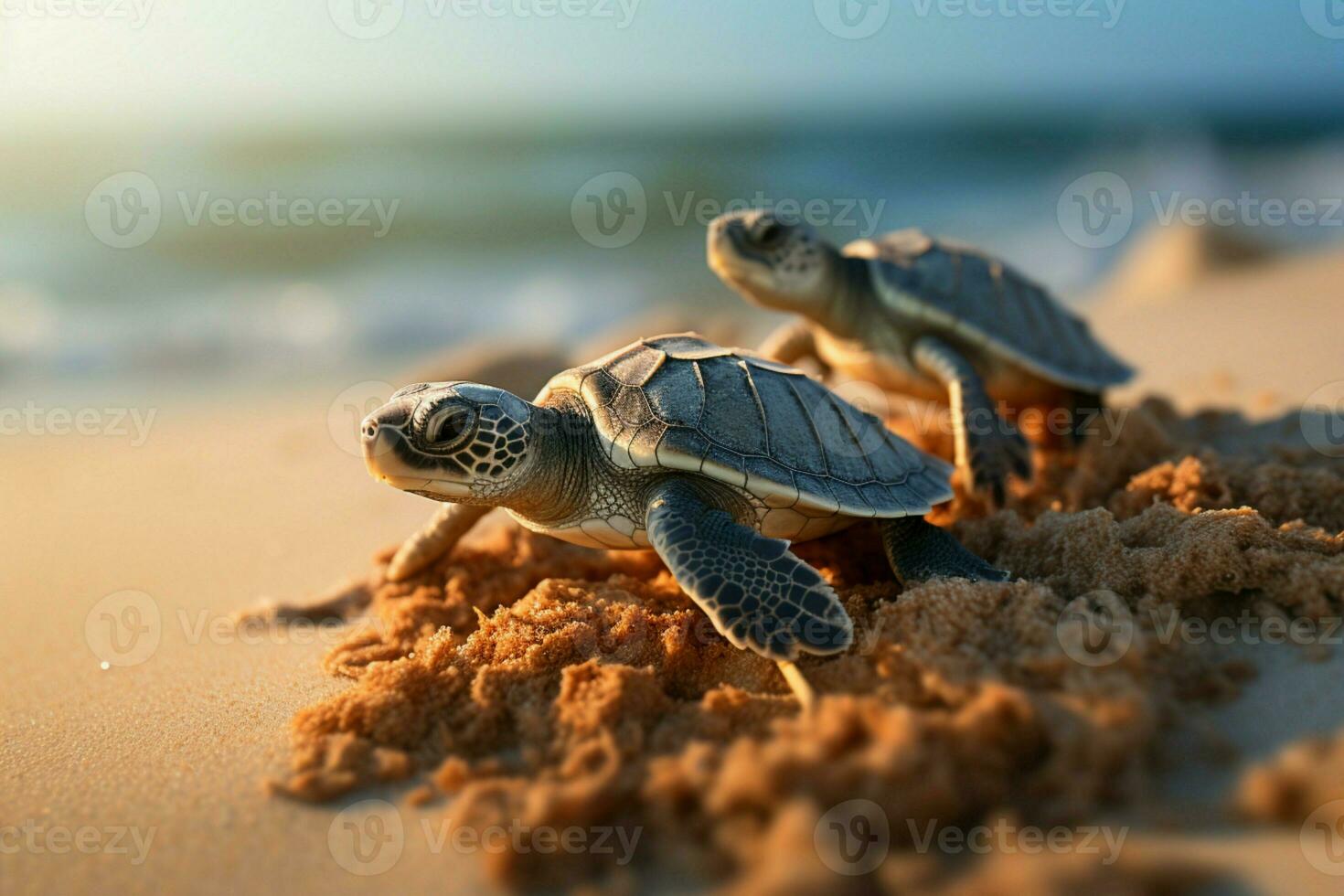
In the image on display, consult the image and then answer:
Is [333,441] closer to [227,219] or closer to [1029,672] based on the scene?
[1029,672]

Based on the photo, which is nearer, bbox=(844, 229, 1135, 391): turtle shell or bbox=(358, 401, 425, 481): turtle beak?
bbox=(358, 401, 425, 481): turtle beak

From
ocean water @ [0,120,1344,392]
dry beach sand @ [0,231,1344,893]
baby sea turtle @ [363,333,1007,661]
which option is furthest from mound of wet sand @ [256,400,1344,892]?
ocean water @ [0,120,1344,392]

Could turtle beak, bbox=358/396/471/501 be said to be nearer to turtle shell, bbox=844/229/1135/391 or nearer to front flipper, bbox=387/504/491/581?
front flipper, bbox=387/504/491/581

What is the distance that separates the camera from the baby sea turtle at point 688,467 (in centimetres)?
252

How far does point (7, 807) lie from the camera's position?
2.20 m

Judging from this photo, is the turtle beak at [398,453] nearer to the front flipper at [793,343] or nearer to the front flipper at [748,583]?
the front flipper at [748,583]

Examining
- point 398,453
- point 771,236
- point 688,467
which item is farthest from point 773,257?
point 398,453

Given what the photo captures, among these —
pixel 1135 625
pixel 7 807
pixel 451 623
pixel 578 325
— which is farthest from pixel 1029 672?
pixel 578 325

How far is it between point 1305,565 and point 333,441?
18.9ft

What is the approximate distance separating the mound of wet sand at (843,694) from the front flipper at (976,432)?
0.41 meters

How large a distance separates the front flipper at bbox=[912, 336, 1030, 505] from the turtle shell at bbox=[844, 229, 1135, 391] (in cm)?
20

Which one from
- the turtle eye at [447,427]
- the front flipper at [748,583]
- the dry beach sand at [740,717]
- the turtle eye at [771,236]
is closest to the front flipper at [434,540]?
the dry beach sand at [740,717]

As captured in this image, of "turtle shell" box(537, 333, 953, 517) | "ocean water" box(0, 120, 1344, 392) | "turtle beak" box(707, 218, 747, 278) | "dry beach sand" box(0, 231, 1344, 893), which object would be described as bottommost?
"dry beach sand" box(0, 231, 1344, 893)

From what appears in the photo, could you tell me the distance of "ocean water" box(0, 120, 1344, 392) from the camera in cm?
1081
